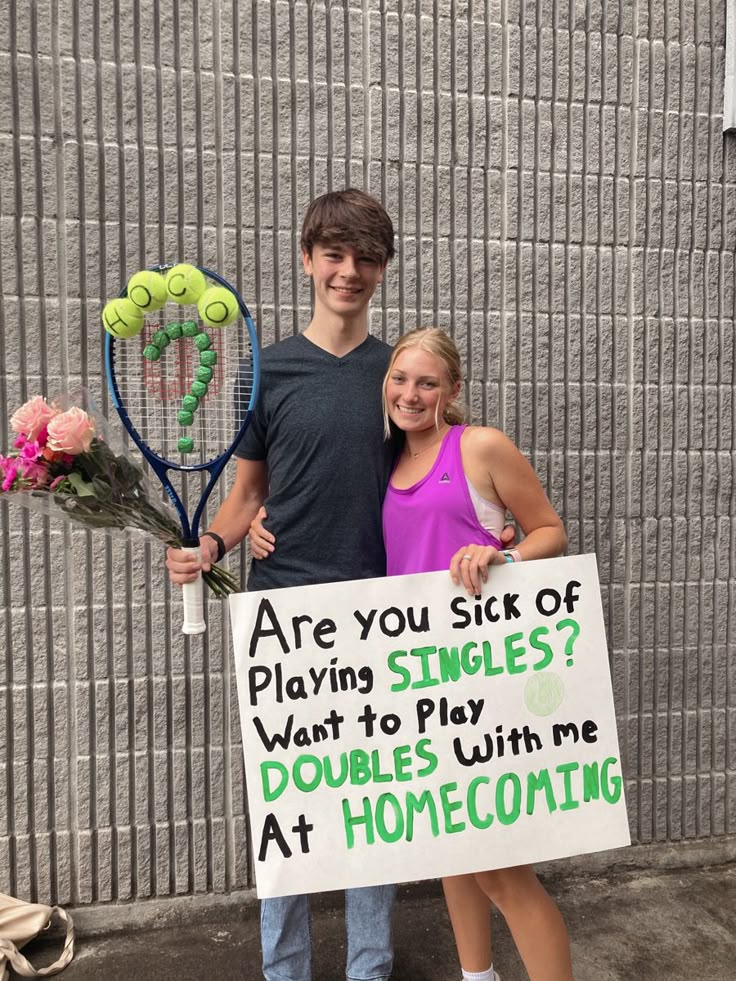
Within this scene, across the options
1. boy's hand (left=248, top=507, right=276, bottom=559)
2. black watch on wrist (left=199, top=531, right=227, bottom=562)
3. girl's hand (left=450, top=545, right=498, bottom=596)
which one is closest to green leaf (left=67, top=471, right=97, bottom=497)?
black watch on wrist (left=199, top=531, right=227, bottom=562)

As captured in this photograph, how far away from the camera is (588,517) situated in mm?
2910

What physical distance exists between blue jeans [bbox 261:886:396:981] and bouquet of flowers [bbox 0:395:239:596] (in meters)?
1.06

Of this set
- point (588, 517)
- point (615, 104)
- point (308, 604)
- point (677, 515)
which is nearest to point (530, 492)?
point (308, 604)

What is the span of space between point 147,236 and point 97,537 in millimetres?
977

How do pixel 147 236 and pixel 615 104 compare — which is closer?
pixel 147 236

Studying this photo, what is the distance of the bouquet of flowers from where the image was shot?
1.62 metres

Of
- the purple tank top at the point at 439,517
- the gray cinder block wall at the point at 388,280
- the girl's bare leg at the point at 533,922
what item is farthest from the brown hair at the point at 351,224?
the girl's bare leg at the point at 533,922

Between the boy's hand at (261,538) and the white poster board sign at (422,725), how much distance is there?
0.24 m

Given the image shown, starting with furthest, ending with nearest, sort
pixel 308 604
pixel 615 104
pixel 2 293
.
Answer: pixel 615 104, pixel 2 293, pixel 308 604

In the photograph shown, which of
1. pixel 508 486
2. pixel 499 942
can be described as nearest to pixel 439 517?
pixel 508 486

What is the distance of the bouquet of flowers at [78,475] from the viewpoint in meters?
1.62

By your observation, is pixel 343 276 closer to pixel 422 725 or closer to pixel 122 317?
pixel 122 317

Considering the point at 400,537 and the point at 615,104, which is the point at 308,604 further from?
the point at 615,104

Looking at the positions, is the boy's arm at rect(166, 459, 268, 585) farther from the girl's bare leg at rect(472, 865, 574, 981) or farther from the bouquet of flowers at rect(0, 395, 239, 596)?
the girl's bare leg at rect(472, 865, 574, 981)
